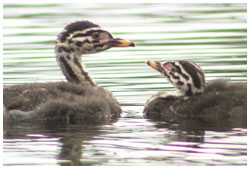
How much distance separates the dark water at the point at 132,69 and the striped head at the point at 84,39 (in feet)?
4.02

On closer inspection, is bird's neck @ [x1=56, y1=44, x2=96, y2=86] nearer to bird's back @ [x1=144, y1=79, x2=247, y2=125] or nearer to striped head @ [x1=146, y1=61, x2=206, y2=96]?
bird's back @ [x1=144, y1=79, x2=247, y2=125]

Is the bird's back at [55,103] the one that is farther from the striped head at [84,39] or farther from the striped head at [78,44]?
the striped head at [84,39]

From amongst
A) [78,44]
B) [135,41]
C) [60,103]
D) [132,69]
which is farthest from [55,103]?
[135,41]

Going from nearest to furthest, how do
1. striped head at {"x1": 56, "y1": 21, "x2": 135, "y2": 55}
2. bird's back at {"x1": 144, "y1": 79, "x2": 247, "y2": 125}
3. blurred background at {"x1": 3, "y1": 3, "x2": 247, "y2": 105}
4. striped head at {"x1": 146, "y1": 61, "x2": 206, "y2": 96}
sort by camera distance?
bird's back at {"x1": 144, "y1": 79, "x2": 247, "y2": 125} → striped head at {"x1": 146, "y1": 61, "x2": 206, "y2": 96} → striped head at {"x1": 56, "y1": 21, "x2": 135, "y2": 55} → blurred background at {"x1": 3, "y1": 3, "x2": 247, "y2": 105}

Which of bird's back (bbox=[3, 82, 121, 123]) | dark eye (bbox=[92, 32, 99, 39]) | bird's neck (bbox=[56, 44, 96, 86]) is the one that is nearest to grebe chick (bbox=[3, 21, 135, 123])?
bird's back (bbox=[3, 82, 121, 123])

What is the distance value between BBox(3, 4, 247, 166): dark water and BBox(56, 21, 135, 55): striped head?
1225mm

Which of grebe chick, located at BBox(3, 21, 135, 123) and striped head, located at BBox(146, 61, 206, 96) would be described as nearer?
grebe chick, located at BBox(3, 21, 135, 123)

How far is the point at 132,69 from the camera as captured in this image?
1997 cm

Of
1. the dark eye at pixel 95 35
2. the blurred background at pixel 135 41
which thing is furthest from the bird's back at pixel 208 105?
the dark eye at pixel 95 35

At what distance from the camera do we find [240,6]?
2822cm

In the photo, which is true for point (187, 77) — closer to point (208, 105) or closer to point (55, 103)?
point (208, 105)

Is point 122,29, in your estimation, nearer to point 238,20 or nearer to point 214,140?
point 238,20

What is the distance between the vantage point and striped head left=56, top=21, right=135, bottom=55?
55.2ft

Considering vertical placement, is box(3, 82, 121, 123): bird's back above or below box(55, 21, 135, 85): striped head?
below
